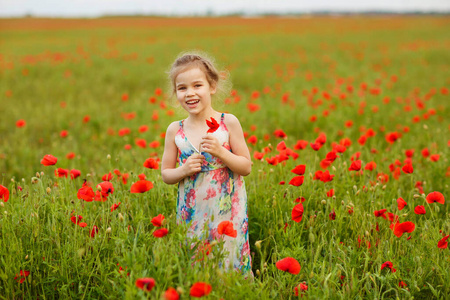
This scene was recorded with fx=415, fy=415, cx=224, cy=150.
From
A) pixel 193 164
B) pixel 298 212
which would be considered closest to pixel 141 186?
pixel 193 164

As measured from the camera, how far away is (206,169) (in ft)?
7.06

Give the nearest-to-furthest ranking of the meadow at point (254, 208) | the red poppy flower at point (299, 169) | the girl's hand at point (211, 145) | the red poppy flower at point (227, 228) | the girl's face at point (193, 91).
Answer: the red poppy flower at point (227, 228), the meadow at point (254, 208), the girl's hand at point (211, 145), the girl's face at point (193, 91), the red poppy flower at point (299, 169)

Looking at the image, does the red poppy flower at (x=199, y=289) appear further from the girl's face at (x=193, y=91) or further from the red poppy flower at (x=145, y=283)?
the girl's face at (x=193, y=91)

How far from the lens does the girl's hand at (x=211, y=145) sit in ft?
6.41

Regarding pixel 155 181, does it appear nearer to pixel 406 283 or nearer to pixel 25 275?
pixel 25 275

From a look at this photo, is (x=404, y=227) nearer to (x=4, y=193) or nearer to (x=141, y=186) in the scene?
(x=141, y=186)

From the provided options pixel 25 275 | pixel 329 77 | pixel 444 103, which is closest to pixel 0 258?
pixel 25 275

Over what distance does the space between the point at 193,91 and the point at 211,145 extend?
1.13 feet

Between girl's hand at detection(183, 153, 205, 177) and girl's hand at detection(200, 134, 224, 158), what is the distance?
0.27ft

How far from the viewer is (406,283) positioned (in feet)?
6.66

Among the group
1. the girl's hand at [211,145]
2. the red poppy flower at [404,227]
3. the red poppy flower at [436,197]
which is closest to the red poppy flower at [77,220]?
the girl's hand at [211,145]

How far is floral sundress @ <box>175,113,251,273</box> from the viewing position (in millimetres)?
2148

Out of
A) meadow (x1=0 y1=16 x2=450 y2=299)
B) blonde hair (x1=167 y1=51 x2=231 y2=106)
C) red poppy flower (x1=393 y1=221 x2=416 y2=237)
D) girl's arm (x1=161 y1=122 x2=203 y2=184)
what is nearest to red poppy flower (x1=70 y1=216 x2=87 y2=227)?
meadow (x1=0 y1=16 x2=450 y2=299)

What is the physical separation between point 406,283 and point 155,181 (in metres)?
1.66
